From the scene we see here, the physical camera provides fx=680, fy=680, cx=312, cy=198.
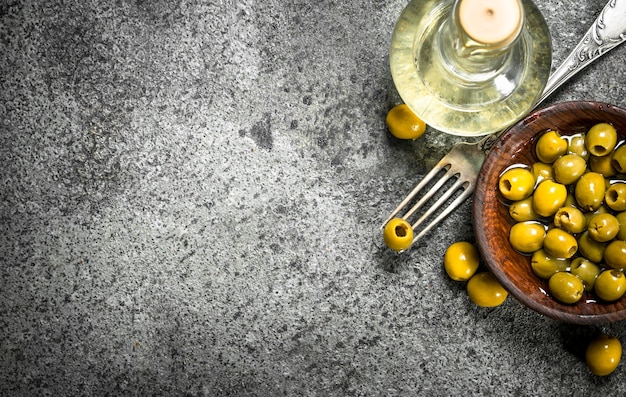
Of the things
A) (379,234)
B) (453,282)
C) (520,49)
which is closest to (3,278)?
(379,234)

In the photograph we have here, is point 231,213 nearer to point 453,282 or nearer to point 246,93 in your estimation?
point 246,93

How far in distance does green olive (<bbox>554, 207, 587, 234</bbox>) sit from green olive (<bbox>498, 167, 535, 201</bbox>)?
59mm

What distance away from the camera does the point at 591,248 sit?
105cm

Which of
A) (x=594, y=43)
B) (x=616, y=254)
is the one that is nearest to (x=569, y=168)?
Answer: (x=616, y=254)

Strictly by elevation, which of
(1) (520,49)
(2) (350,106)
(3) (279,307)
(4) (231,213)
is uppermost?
(1) (520,49)

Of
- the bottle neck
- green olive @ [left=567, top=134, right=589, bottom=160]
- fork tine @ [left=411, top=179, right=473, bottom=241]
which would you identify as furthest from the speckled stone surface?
the bottle neck

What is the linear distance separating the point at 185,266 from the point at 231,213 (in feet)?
0.41

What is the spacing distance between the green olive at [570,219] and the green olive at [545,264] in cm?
5

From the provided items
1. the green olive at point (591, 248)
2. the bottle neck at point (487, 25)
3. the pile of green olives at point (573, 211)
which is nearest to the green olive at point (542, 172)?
the pile of green olives at point (573, 211)

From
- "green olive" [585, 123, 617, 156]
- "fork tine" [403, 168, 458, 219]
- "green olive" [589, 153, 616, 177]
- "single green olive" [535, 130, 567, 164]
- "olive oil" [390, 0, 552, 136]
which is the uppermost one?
"olive oil" [390, 0, 552, 136]

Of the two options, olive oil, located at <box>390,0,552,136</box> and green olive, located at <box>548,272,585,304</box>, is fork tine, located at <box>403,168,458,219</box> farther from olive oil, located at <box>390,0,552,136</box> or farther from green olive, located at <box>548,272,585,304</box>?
green olive, located at <box>548,272,585,304</box>

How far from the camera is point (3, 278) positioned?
1217mm

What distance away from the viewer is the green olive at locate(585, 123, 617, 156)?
1.03m

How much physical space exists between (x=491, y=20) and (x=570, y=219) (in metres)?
0.32
